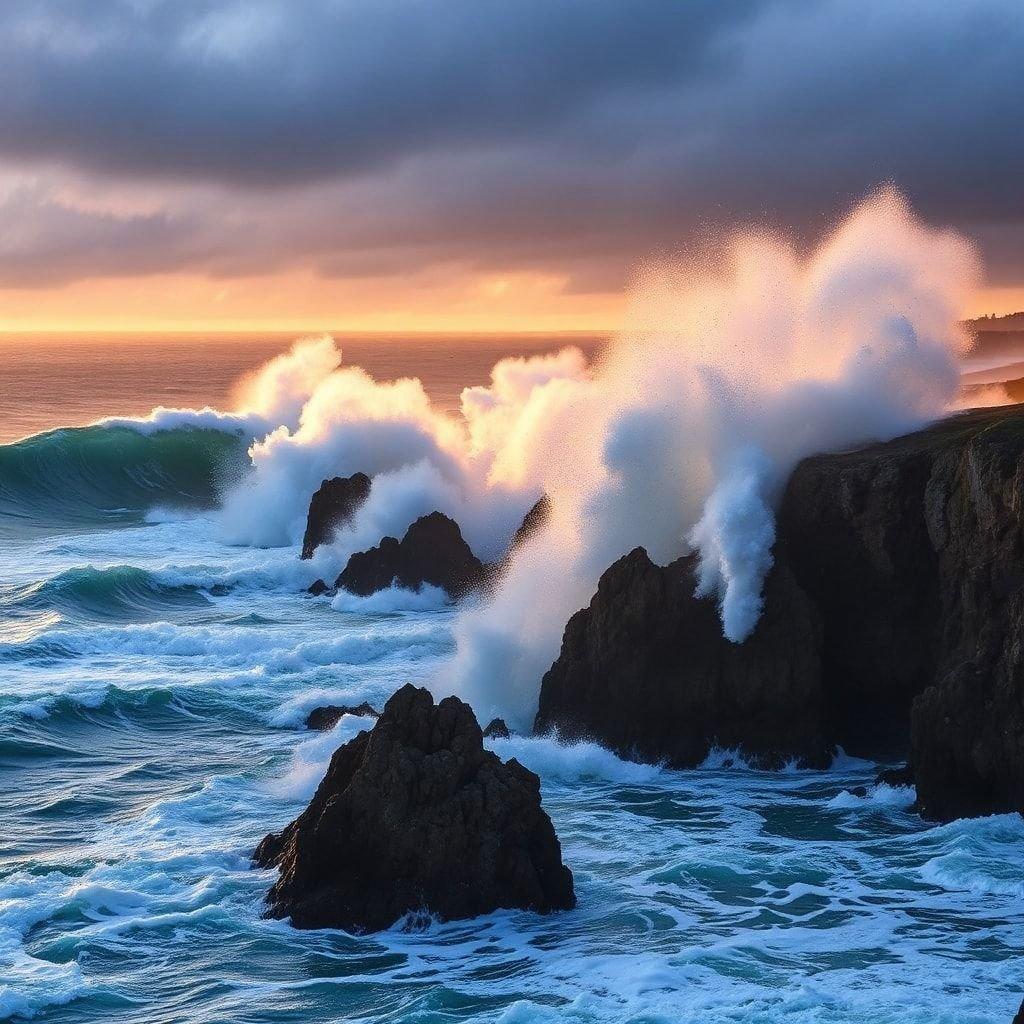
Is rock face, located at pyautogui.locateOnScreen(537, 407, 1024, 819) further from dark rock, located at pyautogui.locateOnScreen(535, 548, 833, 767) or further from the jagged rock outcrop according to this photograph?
the jagged rock outcrop

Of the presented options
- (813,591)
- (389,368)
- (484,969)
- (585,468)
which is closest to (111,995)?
(484,969)

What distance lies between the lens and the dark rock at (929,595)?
20.0m

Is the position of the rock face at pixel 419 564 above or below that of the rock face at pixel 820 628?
above

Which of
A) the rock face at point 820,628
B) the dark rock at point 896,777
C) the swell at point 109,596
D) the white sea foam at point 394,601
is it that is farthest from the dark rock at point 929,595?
the swell at point 109,596

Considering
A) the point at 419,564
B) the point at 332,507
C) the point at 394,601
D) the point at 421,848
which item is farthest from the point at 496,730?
the point at 332,507

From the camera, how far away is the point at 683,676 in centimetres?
2405

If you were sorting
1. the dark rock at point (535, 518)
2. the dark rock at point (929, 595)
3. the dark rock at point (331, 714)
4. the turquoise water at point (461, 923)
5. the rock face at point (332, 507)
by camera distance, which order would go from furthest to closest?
the rock face at point (332, 507) → the dark rock at point (535, 518) → the dark rock at point (331, 714) → the dark rock at point (929, 595) → the turquoise water at point (461, 923)

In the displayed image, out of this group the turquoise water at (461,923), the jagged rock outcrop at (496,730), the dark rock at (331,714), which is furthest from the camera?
the dark rock at (331,714)

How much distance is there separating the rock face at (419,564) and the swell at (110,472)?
66.7 ft

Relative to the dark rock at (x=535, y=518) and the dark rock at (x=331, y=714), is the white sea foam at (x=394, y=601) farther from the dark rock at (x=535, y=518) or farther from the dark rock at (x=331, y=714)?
the dark rock at (x=331, y=714)

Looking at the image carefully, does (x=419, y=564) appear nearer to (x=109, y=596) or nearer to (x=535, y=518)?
(x=535, y=518)

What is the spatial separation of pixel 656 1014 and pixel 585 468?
617 inches

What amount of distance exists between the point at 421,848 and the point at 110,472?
169ft

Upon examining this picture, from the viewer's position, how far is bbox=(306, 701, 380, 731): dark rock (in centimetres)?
A: 2627
